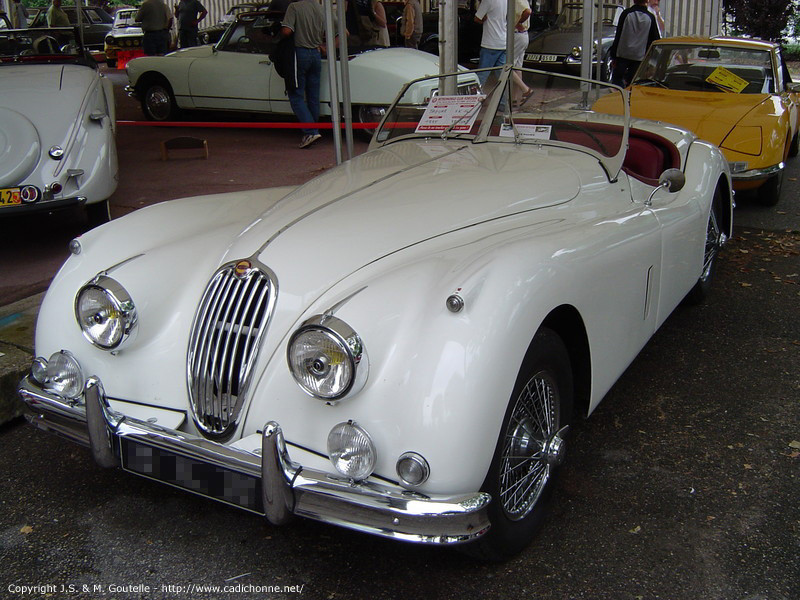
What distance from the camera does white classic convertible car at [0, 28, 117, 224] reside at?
16.6ft

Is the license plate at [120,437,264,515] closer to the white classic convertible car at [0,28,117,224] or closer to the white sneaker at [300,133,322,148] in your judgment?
the white classic convertible car at [0,28,117,224]

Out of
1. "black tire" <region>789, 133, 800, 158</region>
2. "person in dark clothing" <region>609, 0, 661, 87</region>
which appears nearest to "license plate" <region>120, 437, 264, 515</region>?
"black tire" <region>789, 133, 800, 158</region>

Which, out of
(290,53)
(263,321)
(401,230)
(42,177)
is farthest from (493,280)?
(290,53)

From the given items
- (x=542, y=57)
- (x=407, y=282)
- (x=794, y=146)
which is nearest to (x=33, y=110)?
(x=407, y=282)

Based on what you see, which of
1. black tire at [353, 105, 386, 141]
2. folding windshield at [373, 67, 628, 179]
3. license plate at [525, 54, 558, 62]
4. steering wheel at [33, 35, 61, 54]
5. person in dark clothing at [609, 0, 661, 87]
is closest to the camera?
folding windshield at [373, 67, 628, 179]

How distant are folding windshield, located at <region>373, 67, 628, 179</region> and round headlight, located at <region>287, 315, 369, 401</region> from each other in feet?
5.99

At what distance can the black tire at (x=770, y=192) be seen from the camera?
6906 mm

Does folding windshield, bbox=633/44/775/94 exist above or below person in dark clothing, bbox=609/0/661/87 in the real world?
below

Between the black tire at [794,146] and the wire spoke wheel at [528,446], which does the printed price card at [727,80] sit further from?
the wire spoke wheel at [528,446]

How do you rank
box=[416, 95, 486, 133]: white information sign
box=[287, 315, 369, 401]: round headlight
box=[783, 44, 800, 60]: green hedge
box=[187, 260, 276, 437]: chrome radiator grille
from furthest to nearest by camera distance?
box=[783, 44, 800, 60]: green hedge, box=[416, 95, 486, 133]: white information sign, box=[187, 260, 276, 437]: chrome radiator grille, box=[287, 315, 369, 401]: round headlight

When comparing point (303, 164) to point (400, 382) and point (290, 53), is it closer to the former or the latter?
point (290, 53)

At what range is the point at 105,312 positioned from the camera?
8.61 feet

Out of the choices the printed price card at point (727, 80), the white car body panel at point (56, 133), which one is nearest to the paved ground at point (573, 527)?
the white car body panel at point (56, 133)

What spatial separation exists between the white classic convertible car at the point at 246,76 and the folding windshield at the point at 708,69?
2615 mm
